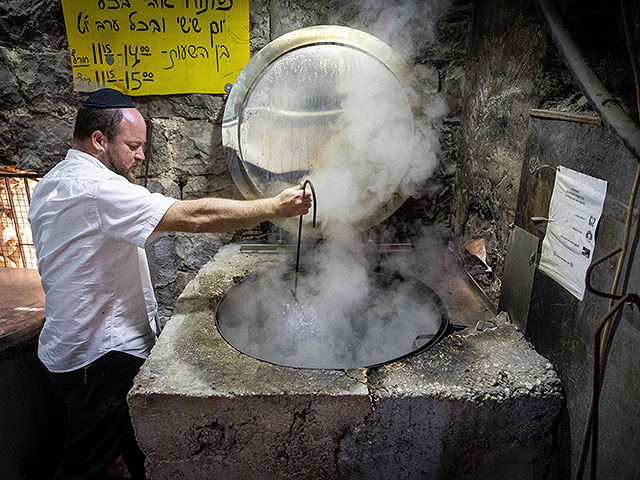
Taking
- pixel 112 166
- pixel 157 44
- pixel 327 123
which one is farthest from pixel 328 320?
pixel 157 44

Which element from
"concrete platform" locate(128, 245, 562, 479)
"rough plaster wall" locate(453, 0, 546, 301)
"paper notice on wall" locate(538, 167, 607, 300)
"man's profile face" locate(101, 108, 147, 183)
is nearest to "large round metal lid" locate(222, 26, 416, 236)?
"rough plaster wall" locate(453, 0, 546, 301)

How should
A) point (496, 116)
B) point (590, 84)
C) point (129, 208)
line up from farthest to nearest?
point (496, 116), point (129, 208), point (590, 84)

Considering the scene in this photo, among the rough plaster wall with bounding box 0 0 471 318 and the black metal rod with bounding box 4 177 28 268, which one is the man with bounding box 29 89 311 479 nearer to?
the rough plaster wall with bounding box 0 0 471 318

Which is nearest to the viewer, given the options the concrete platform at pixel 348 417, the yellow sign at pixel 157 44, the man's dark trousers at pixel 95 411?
the concrete platform at pixel 348 417

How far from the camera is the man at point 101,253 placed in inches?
70.0

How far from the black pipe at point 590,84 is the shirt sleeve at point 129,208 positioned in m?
1.61

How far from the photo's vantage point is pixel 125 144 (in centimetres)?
203

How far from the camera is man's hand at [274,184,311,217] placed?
188 cm

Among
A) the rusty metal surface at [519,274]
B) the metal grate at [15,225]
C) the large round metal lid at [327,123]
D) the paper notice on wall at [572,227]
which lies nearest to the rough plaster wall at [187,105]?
the large round metal lid at [327,123]

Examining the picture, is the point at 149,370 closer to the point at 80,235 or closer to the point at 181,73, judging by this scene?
the point at 80,235

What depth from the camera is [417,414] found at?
1505 millimetres

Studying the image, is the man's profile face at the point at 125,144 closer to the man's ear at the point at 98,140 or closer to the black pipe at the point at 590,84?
the man's ear at the point at 98,140

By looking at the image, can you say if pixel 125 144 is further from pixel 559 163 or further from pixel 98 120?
pixel 559 163

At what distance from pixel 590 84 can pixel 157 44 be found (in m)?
2.48
